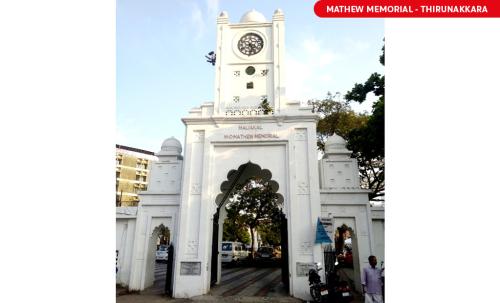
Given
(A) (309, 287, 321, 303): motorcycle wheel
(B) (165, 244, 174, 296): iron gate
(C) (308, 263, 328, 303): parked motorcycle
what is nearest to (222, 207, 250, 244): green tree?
(B) (165, 244, 174, 296): iron gate

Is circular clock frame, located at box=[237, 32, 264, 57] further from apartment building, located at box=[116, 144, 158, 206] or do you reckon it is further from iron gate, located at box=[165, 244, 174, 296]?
apartment building, located at box=[116, 144, 158, 206]

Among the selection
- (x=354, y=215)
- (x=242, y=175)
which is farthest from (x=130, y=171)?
(x=354, y=215)

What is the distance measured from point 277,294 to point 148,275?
5183mm

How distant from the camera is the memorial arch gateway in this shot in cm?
1089

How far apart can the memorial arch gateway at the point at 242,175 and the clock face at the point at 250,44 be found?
44 millimetres

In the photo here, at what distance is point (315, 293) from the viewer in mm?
9258

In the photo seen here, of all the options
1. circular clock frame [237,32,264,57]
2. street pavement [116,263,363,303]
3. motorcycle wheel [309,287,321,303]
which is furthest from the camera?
circular clock frame [237,32,264,57]

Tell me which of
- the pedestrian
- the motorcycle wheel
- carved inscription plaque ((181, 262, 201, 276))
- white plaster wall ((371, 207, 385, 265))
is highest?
white plaster wall ((371, 207, 385, 265))

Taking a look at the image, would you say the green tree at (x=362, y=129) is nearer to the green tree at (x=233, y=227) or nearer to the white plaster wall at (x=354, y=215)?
the white plaster wall at (x=354, y=215)

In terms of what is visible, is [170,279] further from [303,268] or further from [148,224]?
[303,268]

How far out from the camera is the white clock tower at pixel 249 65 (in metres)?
12.8

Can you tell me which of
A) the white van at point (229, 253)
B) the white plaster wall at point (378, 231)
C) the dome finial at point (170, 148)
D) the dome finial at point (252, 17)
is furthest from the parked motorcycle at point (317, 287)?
the white van at point (229, 253)

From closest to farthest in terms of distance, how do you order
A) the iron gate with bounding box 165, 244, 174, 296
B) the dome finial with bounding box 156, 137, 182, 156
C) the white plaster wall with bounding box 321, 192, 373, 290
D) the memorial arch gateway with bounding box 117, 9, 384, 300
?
1. the memorial arch gateway with bounding box 117, 9, 384, 300
2. the iron gate with bounding box 165, 244, 174, 296
3. the white plaster wall with bounding box 321, 192, 373, 290
4. the dome finial with bounding box 156, 137, 182, 156

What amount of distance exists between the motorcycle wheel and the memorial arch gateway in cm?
49
